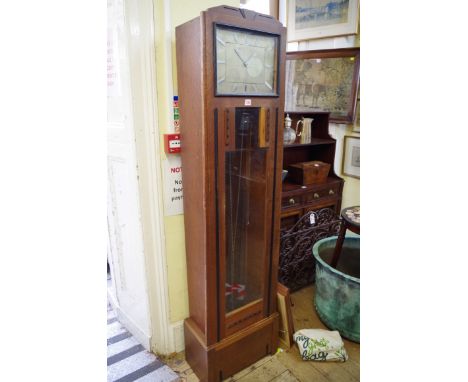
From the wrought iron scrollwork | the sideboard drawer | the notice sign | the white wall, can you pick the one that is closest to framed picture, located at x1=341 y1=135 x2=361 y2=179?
the white wall

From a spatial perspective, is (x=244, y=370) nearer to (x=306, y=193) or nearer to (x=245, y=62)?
(x=306, y=193)

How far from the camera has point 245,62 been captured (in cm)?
129

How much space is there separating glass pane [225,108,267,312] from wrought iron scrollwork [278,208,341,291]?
58 centimetres

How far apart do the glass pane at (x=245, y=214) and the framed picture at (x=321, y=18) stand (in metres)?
1.62

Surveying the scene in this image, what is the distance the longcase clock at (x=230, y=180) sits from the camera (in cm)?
123

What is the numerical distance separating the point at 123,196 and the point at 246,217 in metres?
0.65

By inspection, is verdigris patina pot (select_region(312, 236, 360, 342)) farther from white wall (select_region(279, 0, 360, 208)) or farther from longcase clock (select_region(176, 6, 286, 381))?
white wall (select_region(279, 0, 360, 208))

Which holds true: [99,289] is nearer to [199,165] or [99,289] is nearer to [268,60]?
[199,165]

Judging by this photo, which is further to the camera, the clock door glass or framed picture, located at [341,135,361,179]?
framed picture, located at [341,135,361,179]

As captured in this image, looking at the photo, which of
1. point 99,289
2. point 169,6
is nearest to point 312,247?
point 169,6

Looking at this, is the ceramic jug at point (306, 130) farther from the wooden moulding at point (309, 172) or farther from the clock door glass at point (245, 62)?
the clock door glass at point (245, 62)

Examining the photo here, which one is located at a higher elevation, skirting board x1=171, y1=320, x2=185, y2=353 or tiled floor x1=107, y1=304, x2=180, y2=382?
skirting board x1=171, y1=320, x2=185, y2=353

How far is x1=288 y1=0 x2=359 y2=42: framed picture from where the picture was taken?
2426mm

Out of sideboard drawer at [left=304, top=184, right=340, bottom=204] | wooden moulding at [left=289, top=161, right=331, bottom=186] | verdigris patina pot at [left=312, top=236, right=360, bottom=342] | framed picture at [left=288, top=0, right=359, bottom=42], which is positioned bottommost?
verdigris patina pot at [left=312, top=236, right=360, bottom=342]
